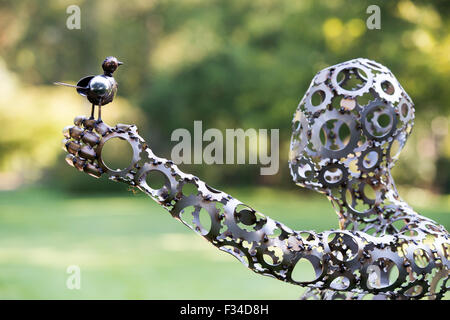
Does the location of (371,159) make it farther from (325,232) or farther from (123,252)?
(123,252)

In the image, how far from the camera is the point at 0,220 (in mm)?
14328

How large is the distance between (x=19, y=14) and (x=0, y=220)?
28.4 feet

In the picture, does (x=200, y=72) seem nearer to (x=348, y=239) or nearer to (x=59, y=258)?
(x=59, y=258)

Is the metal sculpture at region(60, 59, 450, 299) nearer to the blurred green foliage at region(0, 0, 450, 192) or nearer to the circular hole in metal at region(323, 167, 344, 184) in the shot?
the circular hole in metal at region(323, 167, 344, 184)

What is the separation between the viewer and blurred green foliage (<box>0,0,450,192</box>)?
471 inches

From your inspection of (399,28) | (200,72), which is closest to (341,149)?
(399,28)

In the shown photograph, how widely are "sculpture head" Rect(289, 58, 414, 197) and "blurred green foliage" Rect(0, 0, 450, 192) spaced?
896 cm

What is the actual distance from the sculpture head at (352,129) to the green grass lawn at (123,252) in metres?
4.19

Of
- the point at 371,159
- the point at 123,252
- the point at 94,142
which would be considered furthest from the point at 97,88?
the point at 123,252

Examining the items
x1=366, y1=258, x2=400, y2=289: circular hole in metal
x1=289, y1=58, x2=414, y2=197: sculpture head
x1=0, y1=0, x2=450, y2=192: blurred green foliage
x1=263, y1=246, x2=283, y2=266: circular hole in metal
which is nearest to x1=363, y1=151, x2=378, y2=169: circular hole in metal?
x1=289, y1=58, x2=414, y2=197: sculpture head

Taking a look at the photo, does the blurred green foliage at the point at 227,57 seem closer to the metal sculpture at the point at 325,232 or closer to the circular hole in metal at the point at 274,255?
the metal sculpture at the point at 325,232

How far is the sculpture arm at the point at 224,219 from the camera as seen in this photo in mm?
2035

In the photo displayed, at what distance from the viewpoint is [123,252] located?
10320mm
